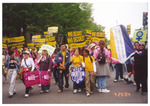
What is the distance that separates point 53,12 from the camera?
2184cm

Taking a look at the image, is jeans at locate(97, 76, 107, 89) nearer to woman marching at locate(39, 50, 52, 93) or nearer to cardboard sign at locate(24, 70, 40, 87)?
woman marching at locate(39, 50, 52, 93)

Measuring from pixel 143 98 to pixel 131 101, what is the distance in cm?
55

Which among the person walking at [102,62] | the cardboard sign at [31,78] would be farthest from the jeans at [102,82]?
the cardboard sign at [31,78]

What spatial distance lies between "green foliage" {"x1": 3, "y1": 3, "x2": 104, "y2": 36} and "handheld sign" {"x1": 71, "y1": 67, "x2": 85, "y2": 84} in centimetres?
1453

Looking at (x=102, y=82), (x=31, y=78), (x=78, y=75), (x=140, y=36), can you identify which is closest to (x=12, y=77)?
(x=31, y=78)

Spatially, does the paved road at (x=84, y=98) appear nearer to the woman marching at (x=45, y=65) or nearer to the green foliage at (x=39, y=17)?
the woman marching at (x=45, y=65)

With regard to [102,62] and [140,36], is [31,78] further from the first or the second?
[140,36]

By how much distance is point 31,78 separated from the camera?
6551 millimetres

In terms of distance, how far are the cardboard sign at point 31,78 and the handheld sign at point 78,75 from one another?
5.04 feet

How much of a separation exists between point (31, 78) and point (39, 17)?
48.3 feet

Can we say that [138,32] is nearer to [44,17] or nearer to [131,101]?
[131,101]

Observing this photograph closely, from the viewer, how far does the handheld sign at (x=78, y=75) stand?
647 centimetres

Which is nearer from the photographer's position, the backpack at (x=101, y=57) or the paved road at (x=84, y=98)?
the paved road at (x=84, y=98)

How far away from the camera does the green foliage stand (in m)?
18.7
